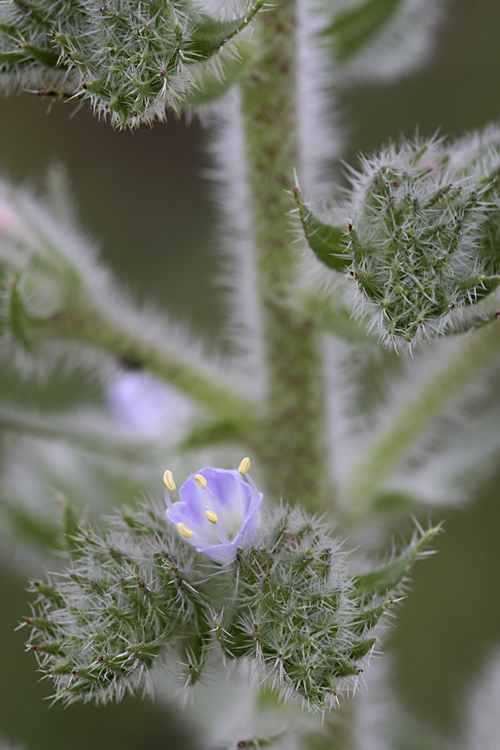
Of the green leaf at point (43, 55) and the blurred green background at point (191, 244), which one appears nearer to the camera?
the green leaf at point (43, 55)

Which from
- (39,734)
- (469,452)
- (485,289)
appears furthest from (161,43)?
(39,734)

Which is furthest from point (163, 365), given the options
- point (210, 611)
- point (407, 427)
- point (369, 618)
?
point (369, 618)

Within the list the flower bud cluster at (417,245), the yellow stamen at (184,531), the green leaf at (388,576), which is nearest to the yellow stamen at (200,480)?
the yellow stamen at (184,531)

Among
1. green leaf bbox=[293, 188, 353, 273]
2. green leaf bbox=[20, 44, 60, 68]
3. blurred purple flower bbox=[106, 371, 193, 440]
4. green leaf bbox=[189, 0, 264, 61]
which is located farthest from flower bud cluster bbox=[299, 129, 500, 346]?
blurred purple flower bbox=[106, 371, 193, 440]

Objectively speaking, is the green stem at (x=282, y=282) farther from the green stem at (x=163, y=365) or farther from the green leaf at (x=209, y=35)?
the green leaf at (x=209, y=35)

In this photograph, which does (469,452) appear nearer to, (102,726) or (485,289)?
(485,289)

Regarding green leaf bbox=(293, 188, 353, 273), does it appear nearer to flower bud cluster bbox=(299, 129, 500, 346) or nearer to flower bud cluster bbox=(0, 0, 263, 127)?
flower bud cluster bbox=(299, 129, 500, 346)
